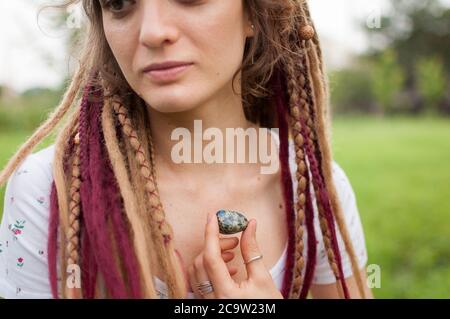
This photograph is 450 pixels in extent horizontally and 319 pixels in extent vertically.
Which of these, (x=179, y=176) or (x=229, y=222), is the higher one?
(x=179, y=176)

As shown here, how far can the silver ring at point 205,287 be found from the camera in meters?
1.69

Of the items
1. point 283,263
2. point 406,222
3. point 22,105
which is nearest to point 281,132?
point 283,263

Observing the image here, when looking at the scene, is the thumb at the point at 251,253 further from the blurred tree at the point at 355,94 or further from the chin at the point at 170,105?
the blurred tree at the point at 355,94

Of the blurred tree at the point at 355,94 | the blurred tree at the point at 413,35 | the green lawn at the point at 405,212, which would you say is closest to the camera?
the green lawn at the point at 405,212

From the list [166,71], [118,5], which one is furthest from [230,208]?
[118,5]

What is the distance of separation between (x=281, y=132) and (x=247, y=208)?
0.36 meters

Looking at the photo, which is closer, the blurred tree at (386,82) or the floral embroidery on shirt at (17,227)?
the floral embroidery on shirt at (17,227)

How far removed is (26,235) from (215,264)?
63 cm

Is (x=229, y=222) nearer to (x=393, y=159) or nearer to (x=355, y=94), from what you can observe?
(x=393, y=159)

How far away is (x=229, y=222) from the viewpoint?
5.70 ft

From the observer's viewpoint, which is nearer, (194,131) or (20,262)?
(20,262)

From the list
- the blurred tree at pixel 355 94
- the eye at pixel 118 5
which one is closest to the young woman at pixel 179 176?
the eye at pixel 118 5

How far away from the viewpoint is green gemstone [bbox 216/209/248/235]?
174 centimetres

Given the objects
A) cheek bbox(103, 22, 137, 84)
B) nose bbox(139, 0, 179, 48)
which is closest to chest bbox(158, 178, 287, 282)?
cheek bbox(103, 22, 137, 84)
